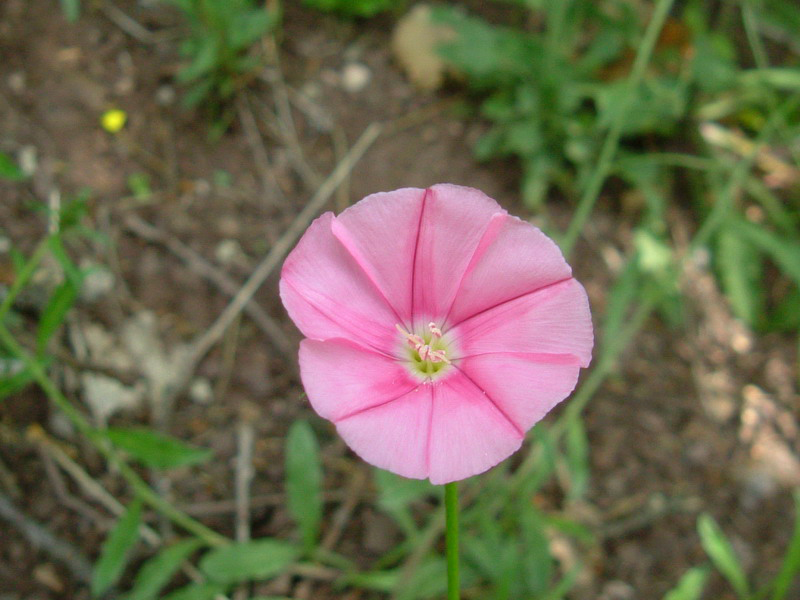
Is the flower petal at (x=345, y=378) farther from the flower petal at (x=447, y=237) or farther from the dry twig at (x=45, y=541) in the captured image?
the dry twig at (x=45, y=541)

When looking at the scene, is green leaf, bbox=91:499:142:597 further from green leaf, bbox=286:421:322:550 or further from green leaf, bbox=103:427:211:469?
green leaf, bbox=286:421:322:550

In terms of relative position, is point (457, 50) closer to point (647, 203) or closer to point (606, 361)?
point (647, 203)

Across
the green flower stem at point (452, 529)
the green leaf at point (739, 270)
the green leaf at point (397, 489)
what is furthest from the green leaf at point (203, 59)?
the green leaf at point (739, 270)

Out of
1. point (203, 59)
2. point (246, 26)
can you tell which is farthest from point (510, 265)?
point (246, 26)

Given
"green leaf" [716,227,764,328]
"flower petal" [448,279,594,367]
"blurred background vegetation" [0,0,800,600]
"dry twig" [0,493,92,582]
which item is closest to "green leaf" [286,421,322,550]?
"blurred background vegetation" [0,0,800,600]

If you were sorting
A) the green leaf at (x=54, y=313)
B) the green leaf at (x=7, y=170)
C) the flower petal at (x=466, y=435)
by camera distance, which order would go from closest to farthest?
the flower petal at (x=466, y=435) → the green leaf at (x=7, y=170) → the green leaf at (x=54, y=313)

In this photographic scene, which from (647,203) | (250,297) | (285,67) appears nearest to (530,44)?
(647,203)
